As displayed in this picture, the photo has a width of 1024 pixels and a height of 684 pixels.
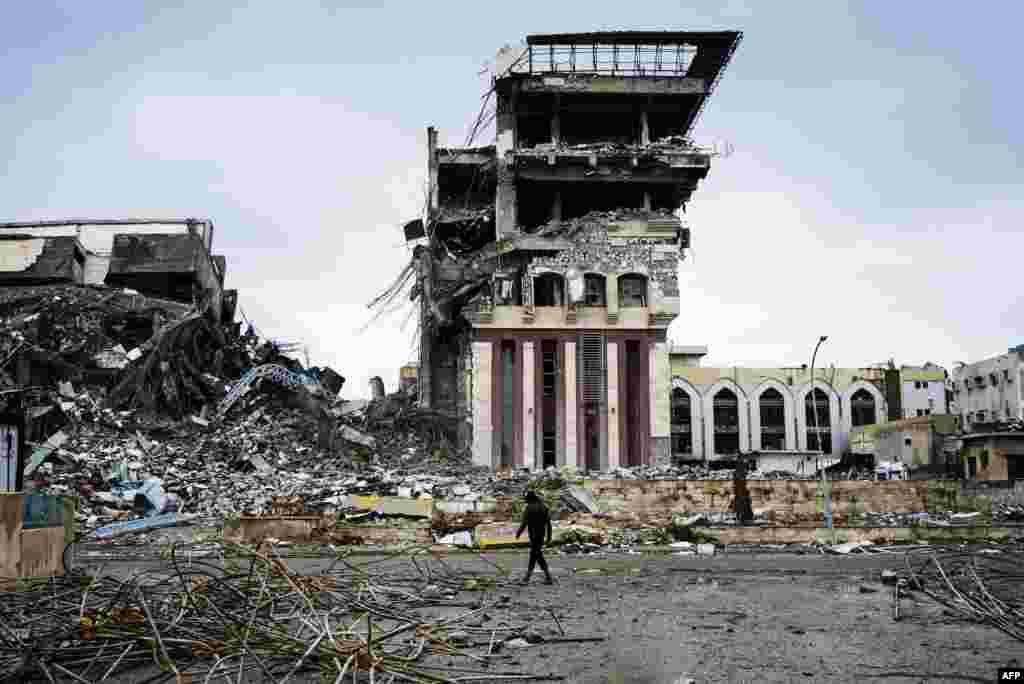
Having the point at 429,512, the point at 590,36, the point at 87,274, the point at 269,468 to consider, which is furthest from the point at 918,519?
the point at 87,274

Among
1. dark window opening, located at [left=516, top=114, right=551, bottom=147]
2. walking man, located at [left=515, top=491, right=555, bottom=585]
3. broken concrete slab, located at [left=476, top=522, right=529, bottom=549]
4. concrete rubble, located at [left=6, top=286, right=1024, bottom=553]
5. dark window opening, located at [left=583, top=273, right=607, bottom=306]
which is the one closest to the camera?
walking man, located at [left=515, top=491, right=555, bottom=585]

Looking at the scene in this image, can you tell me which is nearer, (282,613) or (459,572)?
(282,613)

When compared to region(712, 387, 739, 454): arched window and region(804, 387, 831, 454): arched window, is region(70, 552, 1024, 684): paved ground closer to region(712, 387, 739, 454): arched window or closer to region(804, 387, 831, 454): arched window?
region(712, 387, 739, 454): arched window

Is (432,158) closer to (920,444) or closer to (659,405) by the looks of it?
(659,405)

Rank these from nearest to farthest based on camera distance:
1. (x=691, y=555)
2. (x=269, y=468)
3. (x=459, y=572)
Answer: (x=459, y=572) < (x=691, y=555) < (x=269, y=468)

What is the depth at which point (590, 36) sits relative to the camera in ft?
143

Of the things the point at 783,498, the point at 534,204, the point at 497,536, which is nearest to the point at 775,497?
the point at 783,498

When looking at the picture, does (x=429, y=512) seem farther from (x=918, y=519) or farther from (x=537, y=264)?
(x=537, y=264)

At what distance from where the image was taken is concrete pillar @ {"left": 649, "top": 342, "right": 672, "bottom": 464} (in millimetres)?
39312

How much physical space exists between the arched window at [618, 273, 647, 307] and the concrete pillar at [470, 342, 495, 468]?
277 inches

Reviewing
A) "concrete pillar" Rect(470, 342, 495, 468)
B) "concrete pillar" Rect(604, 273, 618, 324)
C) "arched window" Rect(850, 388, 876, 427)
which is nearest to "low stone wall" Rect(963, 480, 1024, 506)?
"concrete pillar" Rect(604, 273, 618, 324)

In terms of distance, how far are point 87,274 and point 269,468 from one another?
57.5ft

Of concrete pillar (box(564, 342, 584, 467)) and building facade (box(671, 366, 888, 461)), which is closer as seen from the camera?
concrete pillar (box(564, 342, 584, 467))

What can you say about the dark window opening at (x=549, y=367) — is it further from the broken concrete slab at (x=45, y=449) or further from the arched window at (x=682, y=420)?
→ the arched window at (x=682, y=420)
